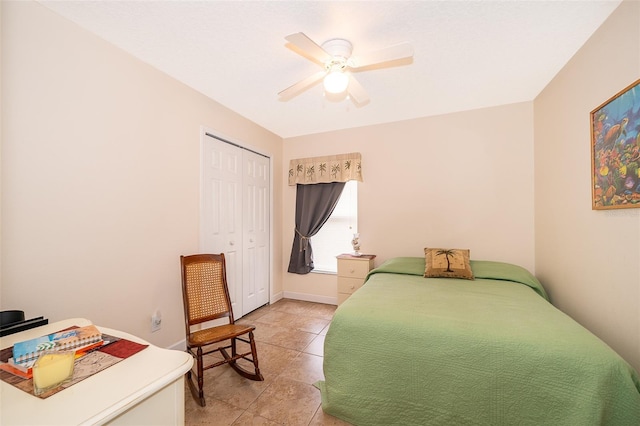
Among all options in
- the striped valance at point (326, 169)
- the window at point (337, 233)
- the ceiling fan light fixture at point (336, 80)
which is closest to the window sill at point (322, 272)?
the window at point (337, 233)

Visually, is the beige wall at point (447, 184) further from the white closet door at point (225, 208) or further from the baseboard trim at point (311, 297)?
the white closet door at point (225, 208)

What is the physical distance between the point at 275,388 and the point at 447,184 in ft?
9.42

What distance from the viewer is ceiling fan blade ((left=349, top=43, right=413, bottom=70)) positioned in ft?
5.10

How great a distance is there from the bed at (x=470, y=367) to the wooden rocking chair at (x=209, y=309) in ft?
2.34

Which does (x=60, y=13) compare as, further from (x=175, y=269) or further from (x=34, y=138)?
(x=175, y=269)

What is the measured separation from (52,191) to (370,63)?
7.30 ft

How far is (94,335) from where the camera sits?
112 cm

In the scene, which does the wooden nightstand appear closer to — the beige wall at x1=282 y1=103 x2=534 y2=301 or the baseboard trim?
the beige wall at x1=282 y1=103 x2=534 y2=301

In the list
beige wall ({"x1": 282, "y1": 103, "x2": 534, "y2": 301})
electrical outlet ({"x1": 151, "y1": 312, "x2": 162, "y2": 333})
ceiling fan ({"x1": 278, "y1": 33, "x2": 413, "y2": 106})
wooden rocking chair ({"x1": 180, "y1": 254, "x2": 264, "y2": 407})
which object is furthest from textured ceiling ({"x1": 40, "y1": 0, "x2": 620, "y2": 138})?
electrical outlet ({"x1": 151, "y1": 312, "x2": 162, "y2": 333})

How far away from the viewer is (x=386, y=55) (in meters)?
1.64

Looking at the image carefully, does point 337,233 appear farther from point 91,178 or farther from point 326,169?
point 91,178

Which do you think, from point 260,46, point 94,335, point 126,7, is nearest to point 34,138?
point 126,7

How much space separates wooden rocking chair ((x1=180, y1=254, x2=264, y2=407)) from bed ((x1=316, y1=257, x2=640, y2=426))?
2.34 feet

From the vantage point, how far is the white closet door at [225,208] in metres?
2.76
